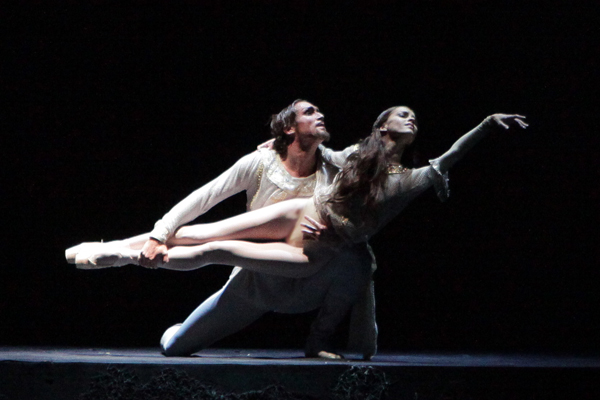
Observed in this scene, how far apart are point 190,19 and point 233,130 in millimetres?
645

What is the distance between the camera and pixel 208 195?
3.18 m

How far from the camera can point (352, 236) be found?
295 centimetres

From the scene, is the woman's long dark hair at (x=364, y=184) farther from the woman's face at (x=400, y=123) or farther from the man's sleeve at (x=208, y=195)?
the man's sleeve at (x=208, y=195)

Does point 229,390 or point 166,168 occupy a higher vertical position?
point 166,168

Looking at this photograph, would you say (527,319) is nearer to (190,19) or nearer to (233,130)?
(233,130)

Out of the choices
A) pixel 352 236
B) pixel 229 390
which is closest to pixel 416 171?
pixel 352 236

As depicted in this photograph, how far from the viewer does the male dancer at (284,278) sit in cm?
301

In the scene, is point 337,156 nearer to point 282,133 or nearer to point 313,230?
point 282,133

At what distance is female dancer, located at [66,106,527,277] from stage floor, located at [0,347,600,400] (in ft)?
1.33

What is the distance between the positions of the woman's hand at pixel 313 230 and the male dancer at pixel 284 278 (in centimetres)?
15

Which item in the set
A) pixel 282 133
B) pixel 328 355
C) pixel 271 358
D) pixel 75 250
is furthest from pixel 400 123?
pixel 75 250

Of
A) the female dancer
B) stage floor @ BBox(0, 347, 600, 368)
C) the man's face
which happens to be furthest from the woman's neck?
stage floor @ BBox(0, 347, 600, 368)

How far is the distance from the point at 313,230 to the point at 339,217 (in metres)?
0.12

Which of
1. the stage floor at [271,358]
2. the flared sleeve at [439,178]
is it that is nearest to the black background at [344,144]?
the stage floor at [271,358]
